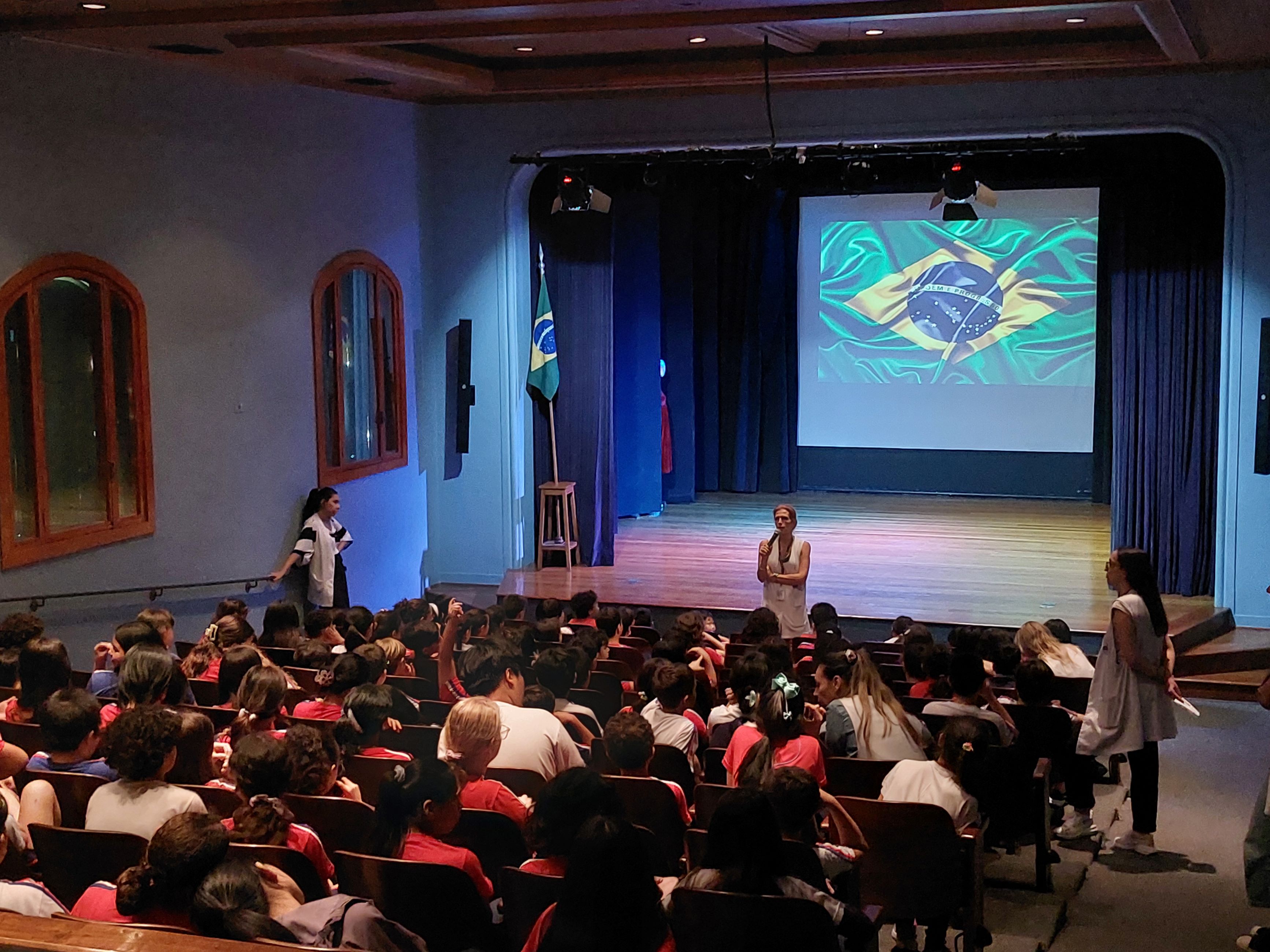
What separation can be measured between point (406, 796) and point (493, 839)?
45 cm

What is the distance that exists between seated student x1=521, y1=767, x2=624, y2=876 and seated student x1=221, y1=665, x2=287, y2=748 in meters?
1.36

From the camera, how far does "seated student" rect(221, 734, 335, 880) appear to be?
316 centimetres

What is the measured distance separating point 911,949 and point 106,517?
17.1ft

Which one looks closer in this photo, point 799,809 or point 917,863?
point 799,809

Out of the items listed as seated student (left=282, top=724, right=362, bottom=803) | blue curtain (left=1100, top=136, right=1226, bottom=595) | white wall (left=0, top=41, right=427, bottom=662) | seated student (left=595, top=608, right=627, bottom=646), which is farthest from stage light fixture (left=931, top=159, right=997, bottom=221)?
seated student (left=282, top=724, right=362, bottom=803)

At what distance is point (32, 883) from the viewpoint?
2764mm

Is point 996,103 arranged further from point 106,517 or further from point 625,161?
point 106,517

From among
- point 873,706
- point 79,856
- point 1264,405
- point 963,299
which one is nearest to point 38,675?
point 79,856

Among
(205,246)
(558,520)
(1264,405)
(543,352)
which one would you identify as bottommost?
(558,520)

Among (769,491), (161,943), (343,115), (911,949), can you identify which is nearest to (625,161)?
(343,115)

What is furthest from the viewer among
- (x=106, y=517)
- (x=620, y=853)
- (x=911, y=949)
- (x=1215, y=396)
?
(x=1215, y=396)

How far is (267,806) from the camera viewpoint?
10.5 feet

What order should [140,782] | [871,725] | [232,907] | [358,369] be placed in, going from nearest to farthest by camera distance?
[232,907] < [140,782] < [871,725] < [358,369]

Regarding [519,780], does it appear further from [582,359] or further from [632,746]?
[582,359]
